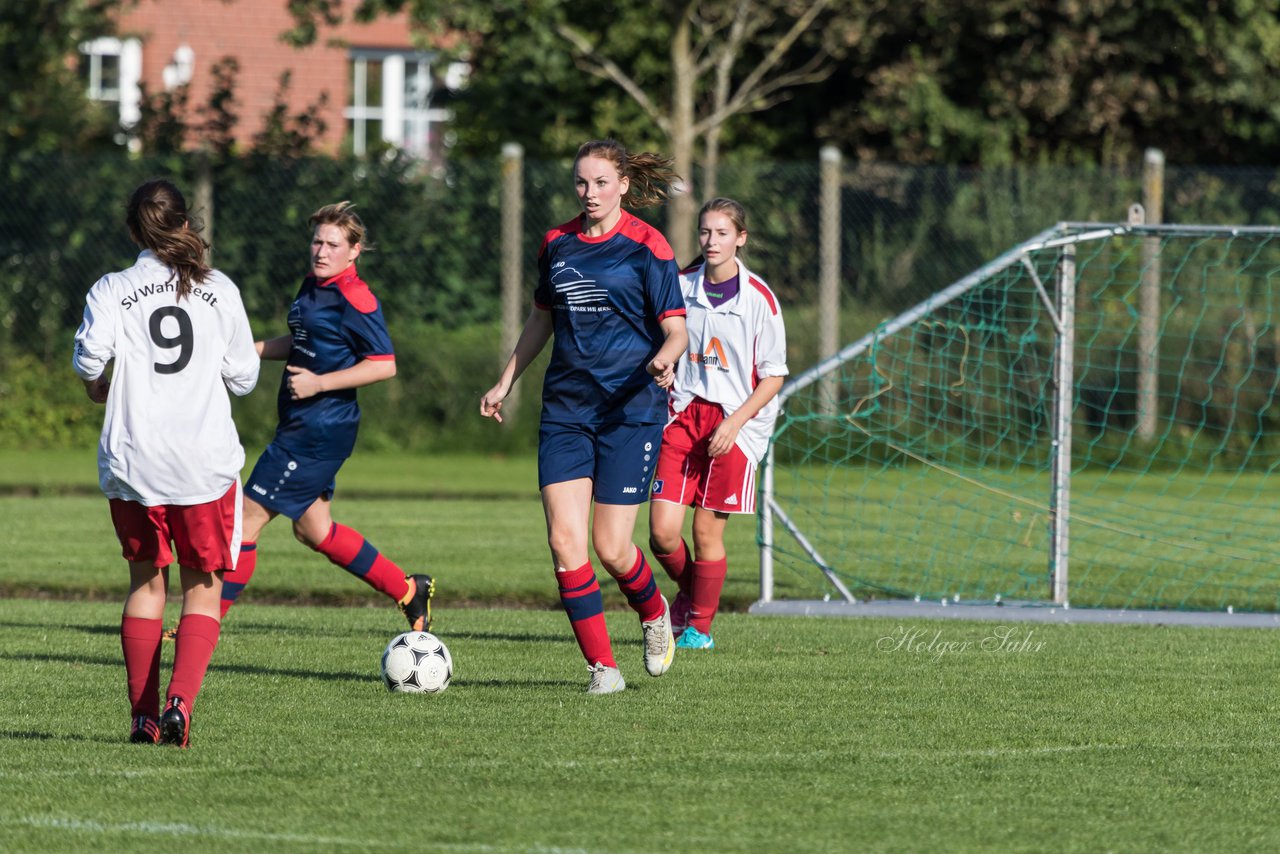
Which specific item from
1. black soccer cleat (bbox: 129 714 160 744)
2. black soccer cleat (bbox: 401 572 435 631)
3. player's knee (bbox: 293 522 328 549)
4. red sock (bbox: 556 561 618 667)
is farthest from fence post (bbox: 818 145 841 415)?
black soccer cleat (bbox: 129 714 160 744)

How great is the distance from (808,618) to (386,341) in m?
2.82

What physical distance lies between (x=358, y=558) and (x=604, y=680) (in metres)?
1.87

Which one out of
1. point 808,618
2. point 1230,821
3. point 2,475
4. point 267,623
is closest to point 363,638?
point 267,623

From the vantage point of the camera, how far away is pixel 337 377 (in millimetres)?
7621

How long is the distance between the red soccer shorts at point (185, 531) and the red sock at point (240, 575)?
0.61 metres

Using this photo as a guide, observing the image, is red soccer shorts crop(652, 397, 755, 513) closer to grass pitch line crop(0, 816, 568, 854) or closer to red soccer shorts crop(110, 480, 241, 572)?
red soccer shorts crop(110, 480, 241, 572)

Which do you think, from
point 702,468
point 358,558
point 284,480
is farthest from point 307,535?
Result: point 702,468

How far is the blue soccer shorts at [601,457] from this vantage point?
267 inches

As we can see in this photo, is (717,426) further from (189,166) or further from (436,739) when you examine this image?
(189,166)

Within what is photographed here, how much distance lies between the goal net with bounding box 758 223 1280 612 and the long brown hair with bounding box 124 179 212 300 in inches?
172

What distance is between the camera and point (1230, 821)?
16.2 ft

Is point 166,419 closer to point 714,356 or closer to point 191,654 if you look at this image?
point 191,654

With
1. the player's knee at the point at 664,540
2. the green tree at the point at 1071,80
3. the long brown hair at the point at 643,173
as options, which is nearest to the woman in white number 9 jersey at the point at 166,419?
the long brown hair at the point at 643,173

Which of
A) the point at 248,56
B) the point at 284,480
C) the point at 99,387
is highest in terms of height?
the point at 248,56
